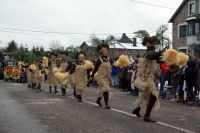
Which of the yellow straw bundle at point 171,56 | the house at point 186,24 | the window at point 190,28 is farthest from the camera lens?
the window at point 190,28

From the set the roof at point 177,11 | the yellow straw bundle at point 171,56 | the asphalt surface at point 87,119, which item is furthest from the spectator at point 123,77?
the roof at point 177,11

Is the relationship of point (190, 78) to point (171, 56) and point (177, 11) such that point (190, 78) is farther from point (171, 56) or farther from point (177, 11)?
point (177, 11)

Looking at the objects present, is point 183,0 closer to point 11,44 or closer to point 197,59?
point 197,59

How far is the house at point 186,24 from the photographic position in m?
49.2

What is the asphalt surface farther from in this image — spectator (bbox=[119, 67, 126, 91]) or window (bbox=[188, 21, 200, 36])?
window (bbox=[188, 21, 200, 36])

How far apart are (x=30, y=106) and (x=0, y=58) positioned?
27.8m

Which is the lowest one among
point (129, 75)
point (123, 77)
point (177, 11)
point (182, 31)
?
point (123, 77)

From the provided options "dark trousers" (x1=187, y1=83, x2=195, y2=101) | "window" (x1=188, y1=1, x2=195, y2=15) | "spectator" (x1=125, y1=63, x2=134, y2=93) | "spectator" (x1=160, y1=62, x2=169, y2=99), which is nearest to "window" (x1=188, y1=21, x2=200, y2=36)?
"window" (x1=188, y1=1, x2=195, y2=15)

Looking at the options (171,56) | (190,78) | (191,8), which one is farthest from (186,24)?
(171,56)

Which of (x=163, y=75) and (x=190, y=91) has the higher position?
(x=163, y=75)

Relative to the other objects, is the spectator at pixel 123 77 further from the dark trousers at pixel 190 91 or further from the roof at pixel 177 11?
the roof at pixel 177 11

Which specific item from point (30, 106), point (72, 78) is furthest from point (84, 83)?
point (30, 106)

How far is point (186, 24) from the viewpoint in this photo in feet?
170

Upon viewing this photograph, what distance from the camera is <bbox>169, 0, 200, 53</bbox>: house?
1937 inches
